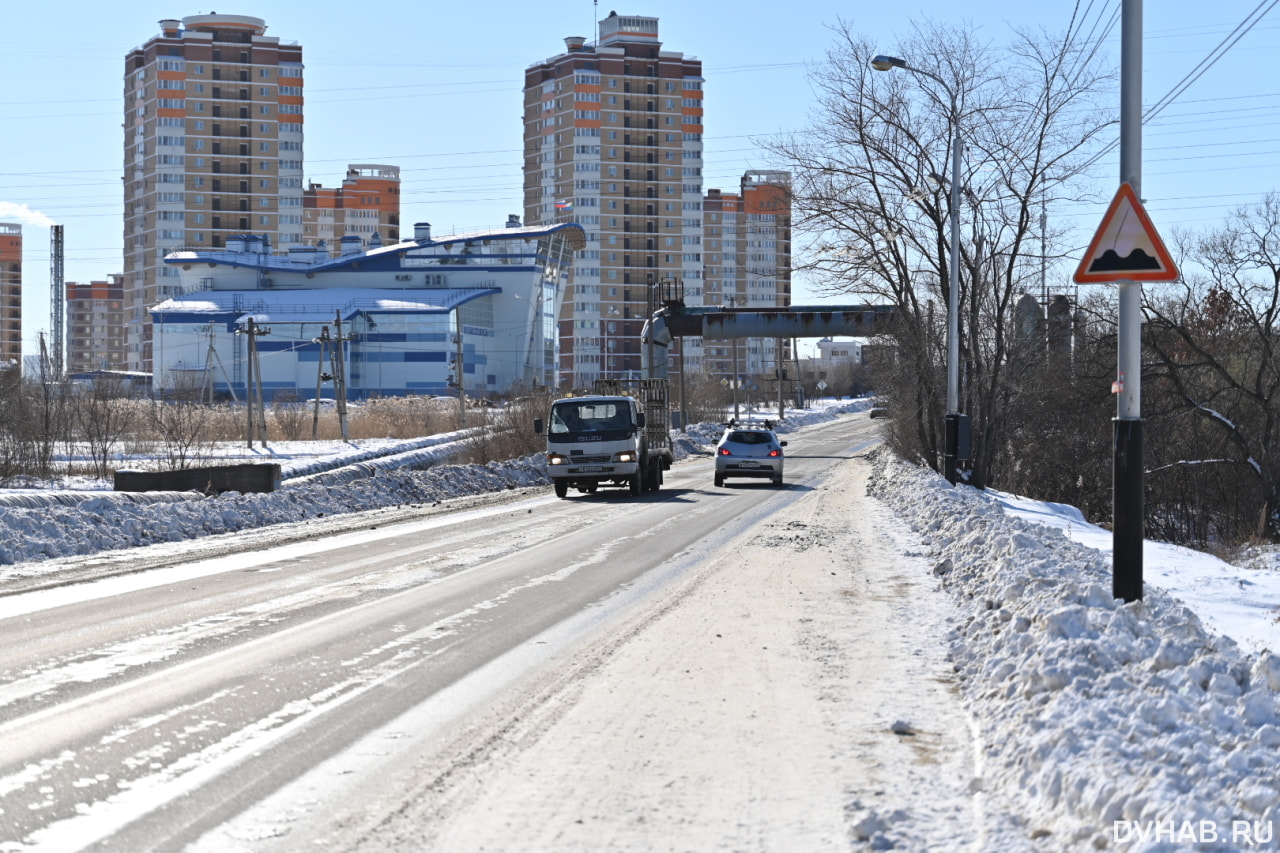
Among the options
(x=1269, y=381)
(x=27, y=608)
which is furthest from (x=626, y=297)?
(x=27, y=608)

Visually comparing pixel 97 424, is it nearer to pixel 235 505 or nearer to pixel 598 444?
pixel 235 505

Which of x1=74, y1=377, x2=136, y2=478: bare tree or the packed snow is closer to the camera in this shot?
the packed snow

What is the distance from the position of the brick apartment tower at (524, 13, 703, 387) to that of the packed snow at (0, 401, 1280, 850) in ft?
481

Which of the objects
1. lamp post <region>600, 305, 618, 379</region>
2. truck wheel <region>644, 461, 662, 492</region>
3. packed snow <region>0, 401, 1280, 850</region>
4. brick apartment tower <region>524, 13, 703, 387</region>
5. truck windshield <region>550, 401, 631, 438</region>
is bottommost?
truck wheel <region>644, 461, 662, 492</region>

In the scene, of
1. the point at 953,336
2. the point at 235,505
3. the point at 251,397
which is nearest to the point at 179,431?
the point at 235,505

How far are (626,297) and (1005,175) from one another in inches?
5466

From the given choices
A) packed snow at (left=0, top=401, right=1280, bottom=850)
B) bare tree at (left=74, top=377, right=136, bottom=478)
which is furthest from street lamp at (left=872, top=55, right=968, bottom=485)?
bare tree at (left=74, top=377, right=136, bottom=478)

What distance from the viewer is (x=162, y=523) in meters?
19.1

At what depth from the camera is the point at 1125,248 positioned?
31.9ft

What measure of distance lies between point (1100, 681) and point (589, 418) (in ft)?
79.1

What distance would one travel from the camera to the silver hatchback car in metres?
33.6

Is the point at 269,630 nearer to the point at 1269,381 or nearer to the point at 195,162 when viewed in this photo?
the point at 1269,381

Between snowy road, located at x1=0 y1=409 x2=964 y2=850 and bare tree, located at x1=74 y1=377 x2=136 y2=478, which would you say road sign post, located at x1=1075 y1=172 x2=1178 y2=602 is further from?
bare tree, located at x1=74 y1=377 x2=136 y2=478

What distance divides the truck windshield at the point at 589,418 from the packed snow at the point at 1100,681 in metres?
13.4
